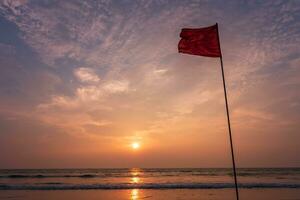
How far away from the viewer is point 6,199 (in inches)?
870

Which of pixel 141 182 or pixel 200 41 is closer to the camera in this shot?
pixel 200 41

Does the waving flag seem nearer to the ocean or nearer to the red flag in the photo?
the red flag

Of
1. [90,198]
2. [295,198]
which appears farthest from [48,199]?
[295,198]

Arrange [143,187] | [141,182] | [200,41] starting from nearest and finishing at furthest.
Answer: [200,41] < [143,187] < [141,182]

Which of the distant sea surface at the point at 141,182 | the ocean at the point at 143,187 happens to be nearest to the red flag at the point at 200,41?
the ocean at the point at 143,187

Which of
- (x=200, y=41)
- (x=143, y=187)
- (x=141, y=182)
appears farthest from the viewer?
(x=141, y=182)

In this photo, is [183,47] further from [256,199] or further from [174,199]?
[256,199]

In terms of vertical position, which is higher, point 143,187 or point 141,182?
point 141,182

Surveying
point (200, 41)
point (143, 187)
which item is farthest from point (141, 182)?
point (200, 41)

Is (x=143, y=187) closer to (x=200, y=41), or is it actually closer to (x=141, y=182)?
(x=141, y=182)

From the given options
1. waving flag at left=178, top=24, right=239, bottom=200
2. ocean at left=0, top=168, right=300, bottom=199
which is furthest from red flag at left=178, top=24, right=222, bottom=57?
ocean at left=0, top=168, right=300, bottom=199

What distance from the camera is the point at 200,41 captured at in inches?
403

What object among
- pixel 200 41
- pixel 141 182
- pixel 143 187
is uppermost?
pixel 200 41

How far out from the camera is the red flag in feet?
33.2
